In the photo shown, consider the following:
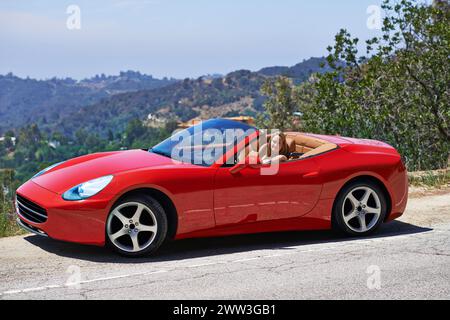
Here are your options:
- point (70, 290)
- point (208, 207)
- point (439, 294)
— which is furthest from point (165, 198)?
point (439, 294)

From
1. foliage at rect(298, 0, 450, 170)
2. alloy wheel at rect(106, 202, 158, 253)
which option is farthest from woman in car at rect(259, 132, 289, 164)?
foliage at rect(298, 0, 450, 170)

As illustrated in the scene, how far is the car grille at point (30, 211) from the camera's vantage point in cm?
645

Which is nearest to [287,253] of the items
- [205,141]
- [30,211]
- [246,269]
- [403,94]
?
[246,269]

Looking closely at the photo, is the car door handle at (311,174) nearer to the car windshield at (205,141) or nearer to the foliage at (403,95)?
the car windshield at (205,141)

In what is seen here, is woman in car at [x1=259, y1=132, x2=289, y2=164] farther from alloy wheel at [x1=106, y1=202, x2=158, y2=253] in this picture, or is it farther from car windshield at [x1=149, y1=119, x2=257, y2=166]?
alloy wheel at [x1=106, y1=202, x2=158, y2=253]

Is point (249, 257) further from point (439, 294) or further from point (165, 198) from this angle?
point (439, 294)

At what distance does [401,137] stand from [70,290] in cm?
1674

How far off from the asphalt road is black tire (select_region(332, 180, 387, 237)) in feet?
0.49

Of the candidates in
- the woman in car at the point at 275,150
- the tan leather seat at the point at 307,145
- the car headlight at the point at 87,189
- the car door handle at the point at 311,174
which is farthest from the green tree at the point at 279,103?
the car headlight at the point at 87,189

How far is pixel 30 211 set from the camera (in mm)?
6680

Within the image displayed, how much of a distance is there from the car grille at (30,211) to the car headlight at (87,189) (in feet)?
0.92

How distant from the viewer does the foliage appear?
20219 mm

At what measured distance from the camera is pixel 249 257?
6574 mm

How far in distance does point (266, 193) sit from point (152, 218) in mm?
1205
